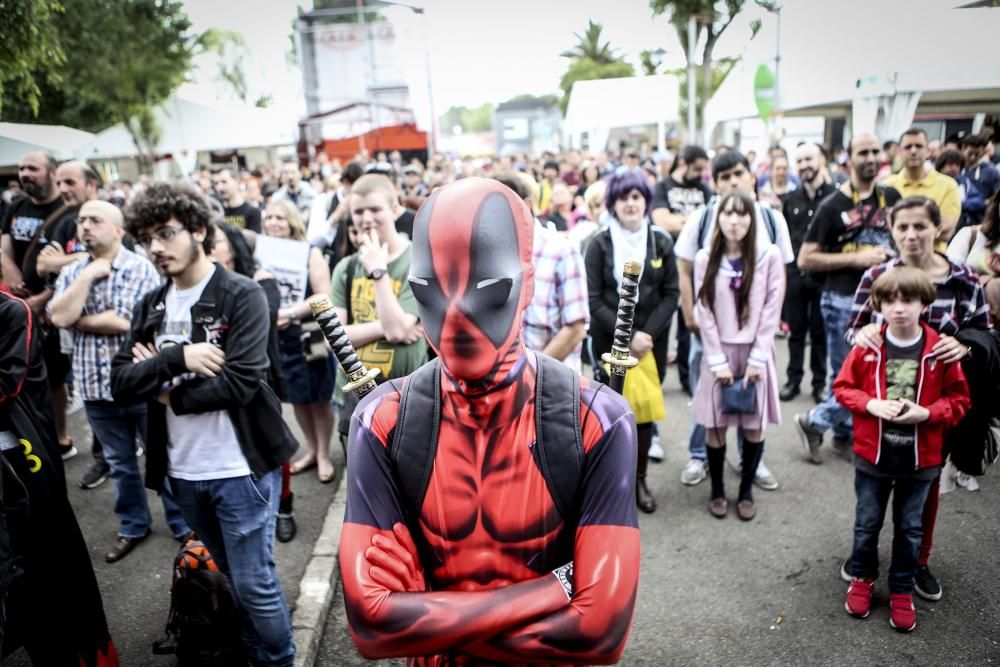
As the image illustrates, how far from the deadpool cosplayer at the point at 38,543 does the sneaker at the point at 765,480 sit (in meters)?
3.87

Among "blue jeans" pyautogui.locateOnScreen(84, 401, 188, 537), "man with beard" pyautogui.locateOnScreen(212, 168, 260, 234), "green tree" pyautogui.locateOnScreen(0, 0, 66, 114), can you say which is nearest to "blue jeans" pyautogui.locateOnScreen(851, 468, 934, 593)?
"blue jeans" pyautogui.locateOnScreen(84, 401, 188, 537)

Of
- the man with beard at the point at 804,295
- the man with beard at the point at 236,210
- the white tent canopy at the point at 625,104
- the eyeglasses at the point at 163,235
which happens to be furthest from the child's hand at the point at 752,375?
the white tent canopy at the point at 625,104

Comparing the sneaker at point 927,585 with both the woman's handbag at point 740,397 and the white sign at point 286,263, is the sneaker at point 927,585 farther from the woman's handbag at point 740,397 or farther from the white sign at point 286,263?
the white sign at point 286,263

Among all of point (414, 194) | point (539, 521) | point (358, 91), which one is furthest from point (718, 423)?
point (358, 91)

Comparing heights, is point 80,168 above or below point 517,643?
above

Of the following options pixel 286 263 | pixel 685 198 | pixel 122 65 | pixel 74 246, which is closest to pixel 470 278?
pixel 286 263

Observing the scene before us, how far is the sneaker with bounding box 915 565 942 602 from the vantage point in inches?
127

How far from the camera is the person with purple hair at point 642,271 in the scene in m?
3.99

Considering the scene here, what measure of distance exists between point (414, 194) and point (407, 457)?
Result: 8151mm

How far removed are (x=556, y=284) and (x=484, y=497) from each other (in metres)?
2.36

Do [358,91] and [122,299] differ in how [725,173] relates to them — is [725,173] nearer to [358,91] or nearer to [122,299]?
[122,299]

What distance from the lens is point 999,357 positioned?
305 centimetres

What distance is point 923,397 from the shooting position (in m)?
2.96

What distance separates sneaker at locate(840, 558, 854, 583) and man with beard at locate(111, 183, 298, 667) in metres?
2.74
